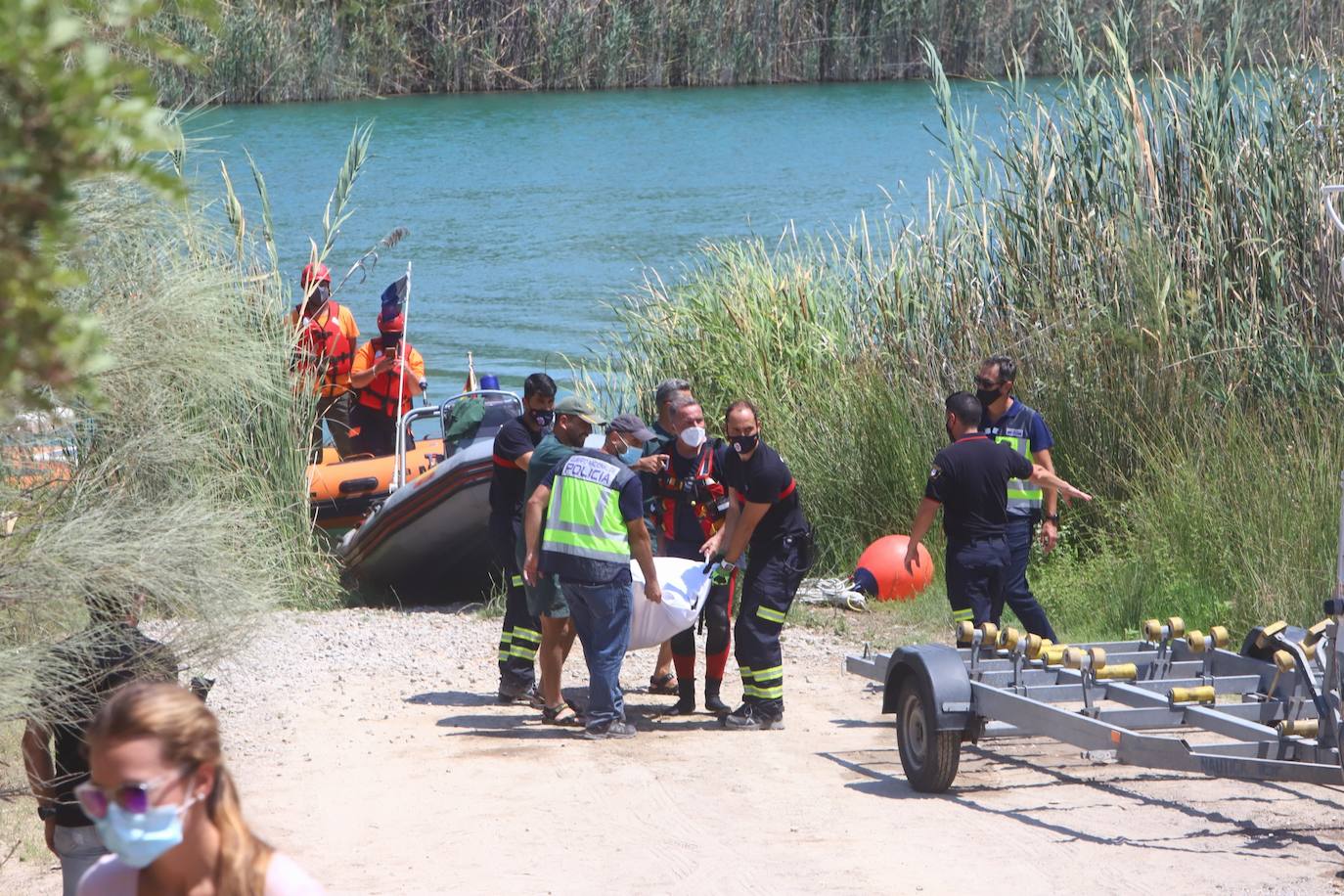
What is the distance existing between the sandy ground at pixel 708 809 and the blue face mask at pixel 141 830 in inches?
114

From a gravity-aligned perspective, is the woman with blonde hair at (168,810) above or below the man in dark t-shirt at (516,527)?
above

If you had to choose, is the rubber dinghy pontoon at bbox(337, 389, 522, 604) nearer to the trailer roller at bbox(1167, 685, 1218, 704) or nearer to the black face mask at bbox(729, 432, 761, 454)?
the black face mask at bbox(729, 432, 761, 454)

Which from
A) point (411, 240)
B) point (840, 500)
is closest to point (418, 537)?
point (840, 500)

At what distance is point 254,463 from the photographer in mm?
9906

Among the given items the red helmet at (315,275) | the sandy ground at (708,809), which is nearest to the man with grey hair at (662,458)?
the sandy ground at (708,809)

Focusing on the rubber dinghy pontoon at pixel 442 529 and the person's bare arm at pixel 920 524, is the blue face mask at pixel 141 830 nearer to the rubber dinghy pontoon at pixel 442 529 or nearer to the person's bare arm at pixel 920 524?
the person's bare arm at pixel 920 524

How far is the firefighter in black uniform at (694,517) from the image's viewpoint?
7.36 meters

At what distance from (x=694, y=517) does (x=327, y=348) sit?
401cm

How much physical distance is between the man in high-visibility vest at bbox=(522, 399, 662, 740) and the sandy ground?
1.18 feet

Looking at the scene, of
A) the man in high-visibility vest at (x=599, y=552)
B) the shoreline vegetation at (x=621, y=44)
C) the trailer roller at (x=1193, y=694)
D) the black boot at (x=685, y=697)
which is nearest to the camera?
the trailer roller at (x=1193, y=694)

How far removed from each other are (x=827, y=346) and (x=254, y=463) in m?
4.14

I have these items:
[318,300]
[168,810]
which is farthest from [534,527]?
[168,810]

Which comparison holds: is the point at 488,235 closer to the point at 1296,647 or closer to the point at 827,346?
the point at 827,346

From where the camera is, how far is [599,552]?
6.84 m
